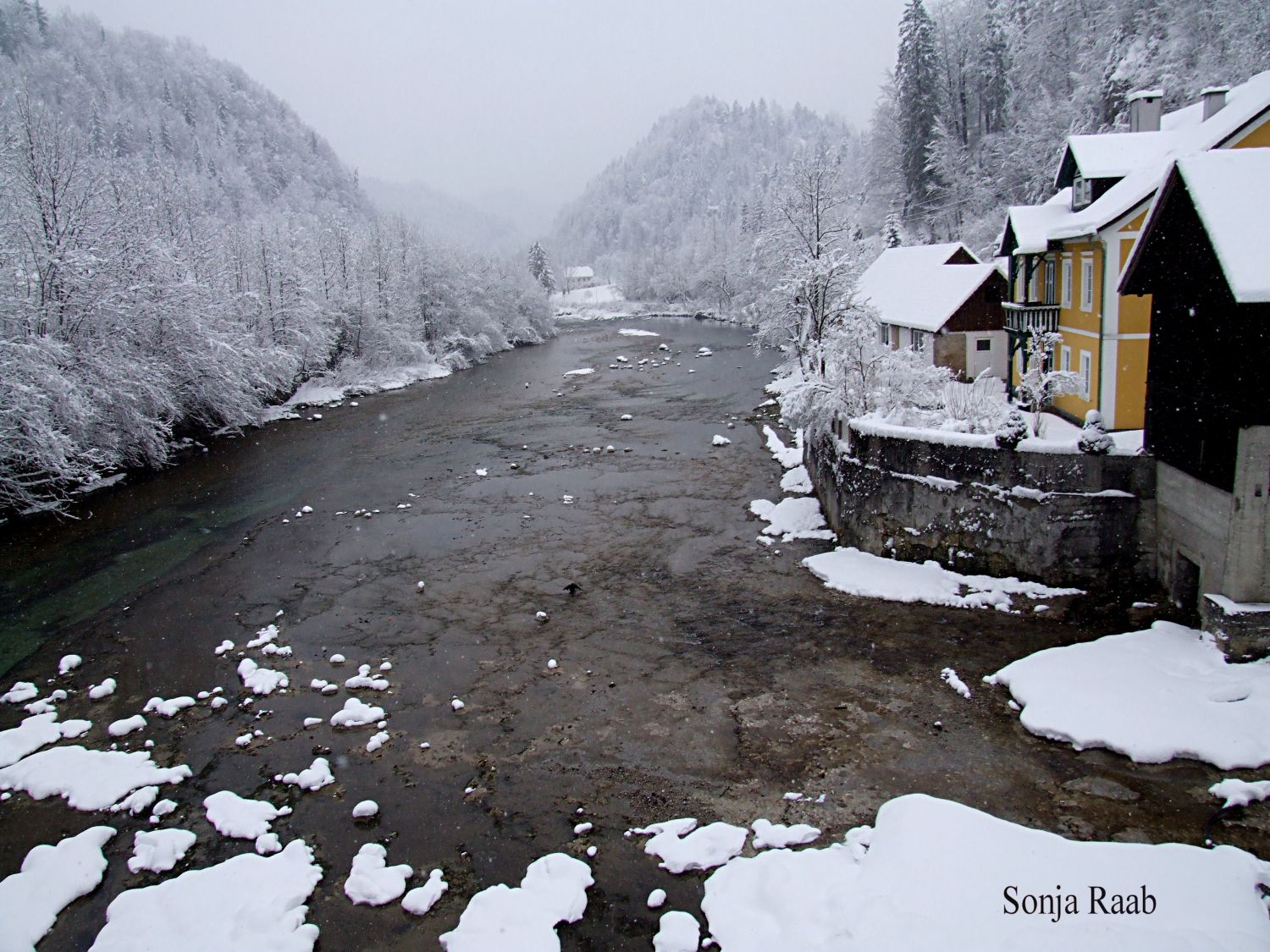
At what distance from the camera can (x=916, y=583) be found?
54.2 feet

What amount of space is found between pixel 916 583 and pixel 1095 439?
4496 millimetres

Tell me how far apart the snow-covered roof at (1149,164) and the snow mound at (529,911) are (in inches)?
626

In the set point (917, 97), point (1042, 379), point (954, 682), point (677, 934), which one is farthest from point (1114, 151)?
point (917, 97)

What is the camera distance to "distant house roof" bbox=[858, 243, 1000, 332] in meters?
29.9

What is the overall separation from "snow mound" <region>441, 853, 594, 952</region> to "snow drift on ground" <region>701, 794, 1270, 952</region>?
1528mm

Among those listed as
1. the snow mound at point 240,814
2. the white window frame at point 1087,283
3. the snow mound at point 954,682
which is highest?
the white window frame at point 1087,283

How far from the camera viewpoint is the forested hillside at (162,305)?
80.2ft

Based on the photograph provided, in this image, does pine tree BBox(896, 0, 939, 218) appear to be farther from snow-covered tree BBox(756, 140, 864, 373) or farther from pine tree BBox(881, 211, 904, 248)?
snow-covered tree BBox(756, 140, 864, 373)

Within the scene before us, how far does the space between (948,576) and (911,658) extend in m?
3.65

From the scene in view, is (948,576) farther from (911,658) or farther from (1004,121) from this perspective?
(1004,121)

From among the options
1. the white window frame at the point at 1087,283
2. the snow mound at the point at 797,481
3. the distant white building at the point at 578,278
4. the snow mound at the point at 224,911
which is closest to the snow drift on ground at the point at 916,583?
the snow mound at the point at 797,481

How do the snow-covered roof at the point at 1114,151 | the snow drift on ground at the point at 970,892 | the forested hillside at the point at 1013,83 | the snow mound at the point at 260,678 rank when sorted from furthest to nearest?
the forested hillside at the point at 1013,83 < the snow-covered roof at the point at 1114,151 < the snow mound at the point at 260,678 < the snow drift on ground at the point at 970,892

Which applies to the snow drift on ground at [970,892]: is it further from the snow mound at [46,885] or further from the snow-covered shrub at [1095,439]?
the snow-covered shrub at [1095,439]

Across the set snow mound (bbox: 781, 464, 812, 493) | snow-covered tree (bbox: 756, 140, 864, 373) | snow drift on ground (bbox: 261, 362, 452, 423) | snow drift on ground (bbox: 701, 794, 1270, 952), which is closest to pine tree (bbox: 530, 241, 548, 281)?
snow drift on ground (bbox: 261, 362, 452, 423)
